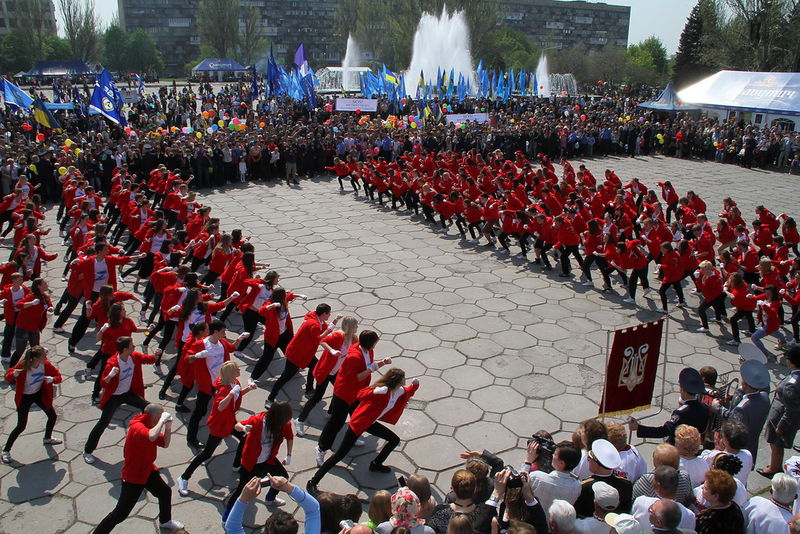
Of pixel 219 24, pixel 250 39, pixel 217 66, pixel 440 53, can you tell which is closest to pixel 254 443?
pixel 440 53

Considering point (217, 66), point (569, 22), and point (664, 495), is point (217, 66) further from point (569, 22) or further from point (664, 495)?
point (569, 22)

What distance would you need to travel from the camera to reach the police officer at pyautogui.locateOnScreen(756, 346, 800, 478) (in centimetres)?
606

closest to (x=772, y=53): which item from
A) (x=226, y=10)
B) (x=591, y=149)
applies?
(x=591, y=149)

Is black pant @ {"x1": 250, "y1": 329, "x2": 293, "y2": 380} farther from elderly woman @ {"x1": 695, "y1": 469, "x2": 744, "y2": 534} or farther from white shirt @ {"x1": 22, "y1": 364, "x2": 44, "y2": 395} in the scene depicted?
elderly woman @ {"x1": 695, "y1": 469, "x2": 744, "y2": 534}

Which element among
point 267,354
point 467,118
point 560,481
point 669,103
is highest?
point 669,103

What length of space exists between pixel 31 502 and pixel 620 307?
362 inches

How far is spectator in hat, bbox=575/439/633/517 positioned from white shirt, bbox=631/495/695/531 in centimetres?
15

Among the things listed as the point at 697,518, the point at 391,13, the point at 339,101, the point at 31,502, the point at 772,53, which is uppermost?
the point at 391,13

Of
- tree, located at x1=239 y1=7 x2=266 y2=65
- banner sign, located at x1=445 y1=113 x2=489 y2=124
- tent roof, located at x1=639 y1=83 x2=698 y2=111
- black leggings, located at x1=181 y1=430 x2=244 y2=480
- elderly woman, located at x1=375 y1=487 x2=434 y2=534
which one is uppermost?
tree, located at x1=239 y1=7 x2=266 y2=65

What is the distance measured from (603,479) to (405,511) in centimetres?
160

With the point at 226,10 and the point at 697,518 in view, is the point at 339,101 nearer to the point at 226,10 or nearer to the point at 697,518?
the point at 697,518

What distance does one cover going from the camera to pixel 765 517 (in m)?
4.16

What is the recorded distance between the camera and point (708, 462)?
15.6ft

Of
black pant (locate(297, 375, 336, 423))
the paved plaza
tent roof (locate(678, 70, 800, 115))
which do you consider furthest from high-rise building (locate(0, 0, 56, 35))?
black pant (locate(297, 375, 336, 423))
